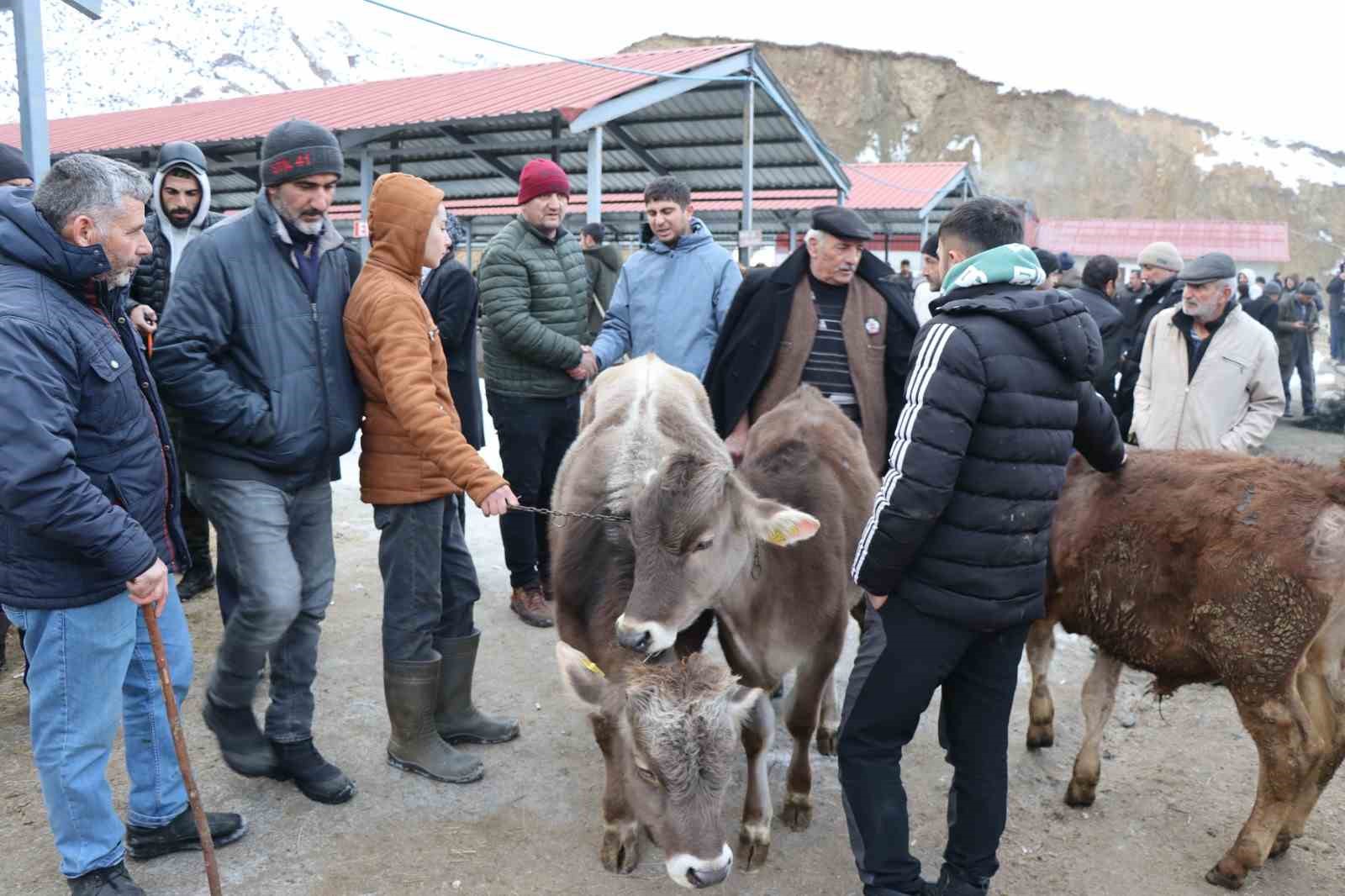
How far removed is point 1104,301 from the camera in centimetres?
730

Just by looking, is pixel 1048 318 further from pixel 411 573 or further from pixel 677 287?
pixel 677 287

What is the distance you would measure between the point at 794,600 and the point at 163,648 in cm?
233

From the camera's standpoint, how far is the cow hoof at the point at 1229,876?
358cm

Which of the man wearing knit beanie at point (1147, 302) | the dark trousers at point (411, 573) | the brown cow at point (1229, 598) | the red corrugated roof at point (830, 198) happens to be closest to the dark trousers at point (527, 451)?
the dark trousers at point (411, 573)

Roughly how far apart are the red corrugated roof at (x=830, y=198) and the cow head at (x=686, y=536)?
12.4m

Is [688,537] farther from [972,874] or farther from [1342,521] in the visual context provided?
[1342,521]

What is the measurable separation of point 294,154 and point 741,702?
2.52 metres

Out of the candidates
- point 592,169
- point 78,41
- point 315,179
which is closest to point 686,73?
point 592,169

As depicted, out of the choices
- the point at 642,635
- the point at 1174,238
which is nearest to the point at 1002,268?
the point at 642,635

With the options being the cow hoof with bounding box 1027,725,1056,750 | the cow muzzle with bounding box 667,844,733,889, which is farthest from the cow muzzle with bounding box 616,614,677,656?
the cow hoof with bounding box 1027,725,1056,750

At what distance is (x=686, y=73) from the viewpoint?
41.4 feet

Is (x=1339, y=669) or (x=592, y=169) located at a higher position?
(x=592, y=169)

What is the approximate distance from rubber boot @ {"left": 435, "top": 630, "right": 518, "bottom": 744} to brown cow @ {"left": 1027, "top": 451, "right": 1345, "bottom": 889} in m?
2.54

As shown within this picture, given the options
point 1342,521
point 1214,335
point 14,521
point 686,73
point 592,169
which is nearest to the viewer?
point 14,521
